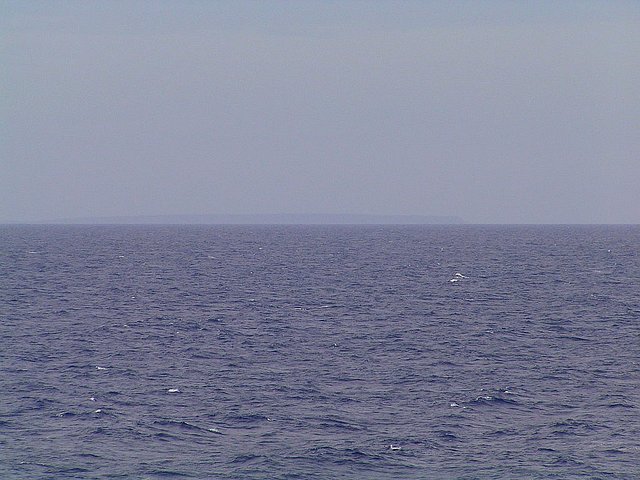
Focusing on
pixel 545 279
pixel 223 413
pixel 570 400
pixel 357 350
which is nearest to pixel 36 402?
pixel 223 413

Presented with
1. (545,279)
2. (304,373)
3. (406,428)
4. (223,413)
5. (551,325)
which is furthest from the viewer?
(545,279)

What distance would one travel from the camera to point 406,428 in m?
33.6

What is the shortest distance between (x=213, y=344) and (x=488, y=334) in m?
18.2

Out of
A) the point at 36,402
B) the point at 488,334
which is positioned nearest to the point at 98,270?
the point at 488,334

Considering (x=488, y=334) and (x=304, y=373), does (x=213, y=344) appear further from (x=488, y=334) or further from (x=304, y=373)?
(x=488, y=334)

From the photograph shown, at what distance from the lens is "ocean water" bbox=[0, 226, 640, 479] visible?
2981 centimetres

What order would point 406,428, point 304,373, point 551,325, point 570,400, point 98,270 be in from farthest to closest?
point 98,270, point 551,325, point 304,373, point 570,400, point 406,428

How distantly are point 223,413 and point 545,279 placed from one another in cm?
6665

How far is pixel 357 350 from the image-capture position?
164 feet

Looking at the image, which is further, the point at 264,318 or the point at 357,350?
the point at 264,318

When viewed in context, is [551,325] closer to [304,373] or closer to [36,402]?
[304,373]

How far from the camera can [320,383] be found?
136 feet

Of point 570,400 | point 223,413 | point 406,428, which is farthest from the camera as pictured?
point 570,400

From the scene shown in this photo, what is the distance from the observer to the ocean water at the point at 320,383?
97.8 feet
